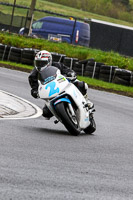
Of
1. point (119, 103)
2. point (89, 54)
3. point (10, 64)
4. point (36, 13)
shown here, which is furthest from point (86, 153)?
point (36, 13)

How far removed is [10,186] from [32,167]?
1.05 metres

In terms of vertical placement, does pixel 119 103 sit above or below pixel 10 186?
below

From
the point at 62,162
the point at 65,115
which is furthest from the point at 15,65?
the point at 62,162

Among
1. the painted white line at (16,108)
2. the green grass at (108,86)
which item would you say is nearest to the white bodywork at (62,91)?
the painted white line at (16,108)

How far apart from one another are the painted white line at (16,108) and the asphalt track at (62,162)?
335mm

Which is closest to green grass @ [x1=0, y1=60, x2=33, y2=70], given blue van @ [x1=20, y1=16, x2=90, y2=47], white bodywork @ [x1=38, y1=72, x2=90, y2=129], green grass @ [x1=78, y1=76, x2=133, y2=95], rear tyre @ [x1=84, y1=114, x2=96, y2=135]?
green grass @ [x1=78, y1=76, x2=133, y2=95]

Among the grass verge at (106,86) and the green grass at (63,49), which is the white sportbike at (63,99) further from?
the green grass at (63,49)

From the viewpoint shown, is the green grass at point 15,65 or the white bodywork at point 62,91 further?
the green grass at point 15,65

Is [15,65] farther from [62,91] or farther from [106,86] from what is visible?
[62,91]

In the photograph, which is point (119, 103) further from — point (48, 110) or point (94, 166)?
point (94, 166)

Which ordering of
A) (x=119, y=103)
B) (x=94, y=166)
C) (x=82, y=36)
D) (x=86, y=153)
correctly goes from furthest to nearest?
(x=82, y=36) < (x=119, y=103) < (x=86, y=153) < (x=94, y=166)

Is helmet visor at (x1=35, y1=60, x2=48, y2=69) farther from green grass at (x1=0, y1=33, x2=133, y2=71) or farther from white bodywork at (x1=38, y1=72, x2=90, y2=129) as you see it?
green grass at (x1=0, y1=33, x2=133, y2=71)

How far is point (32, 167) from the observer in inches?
255

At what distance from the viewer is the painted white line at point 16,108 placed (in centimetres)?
1154
